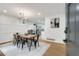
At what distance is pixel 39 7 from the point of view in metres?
1.60

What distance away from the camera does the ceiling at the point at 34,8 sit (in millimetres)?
1576

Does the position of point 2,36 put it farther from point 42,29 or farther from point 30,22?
point 42,29

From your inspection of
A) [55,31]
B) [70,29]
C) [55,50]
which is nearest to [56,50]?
[55,50]

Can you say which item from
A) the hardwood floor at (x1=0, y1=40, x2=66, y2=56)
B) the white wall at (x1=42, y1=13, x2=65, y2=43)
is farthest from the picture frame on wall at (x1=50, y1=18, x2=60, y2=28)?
the hardwood floor at (x1=0, y1=40, x2=66, y2=56)

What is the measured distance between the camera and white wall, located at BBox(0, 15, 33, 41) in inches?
63.3

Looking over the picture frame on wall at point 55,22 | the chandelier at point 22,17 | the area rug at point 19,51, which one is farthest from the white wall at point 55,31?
the chandelier at point 22,17

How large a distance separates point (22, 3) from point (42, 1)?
1.10 ft

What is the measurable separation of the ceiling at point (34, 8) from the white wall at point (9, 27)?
10 centimetres

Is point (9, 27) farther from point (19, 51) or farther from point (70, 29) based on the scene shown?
point (70, 29)

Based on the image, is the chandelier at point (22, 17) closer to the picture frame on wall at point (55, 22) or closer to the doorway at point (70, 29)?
the picture frame on wall at point (55, 22)

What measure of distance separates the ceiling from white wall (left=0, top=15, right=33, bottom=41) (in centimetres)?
10

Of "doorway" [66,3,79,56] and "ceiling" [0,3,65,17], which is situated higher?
"ceiling" [0,3,65,17]

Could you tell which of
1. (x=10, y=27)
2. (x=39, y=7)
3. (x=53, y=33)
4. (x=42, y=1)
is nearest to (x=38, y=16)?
(x=39, y=7)

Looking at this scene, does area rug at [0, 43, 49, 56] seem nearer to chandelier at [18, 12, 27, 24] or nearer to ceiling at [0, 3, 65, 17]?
chandelier at [18, 12, 27, 24]
